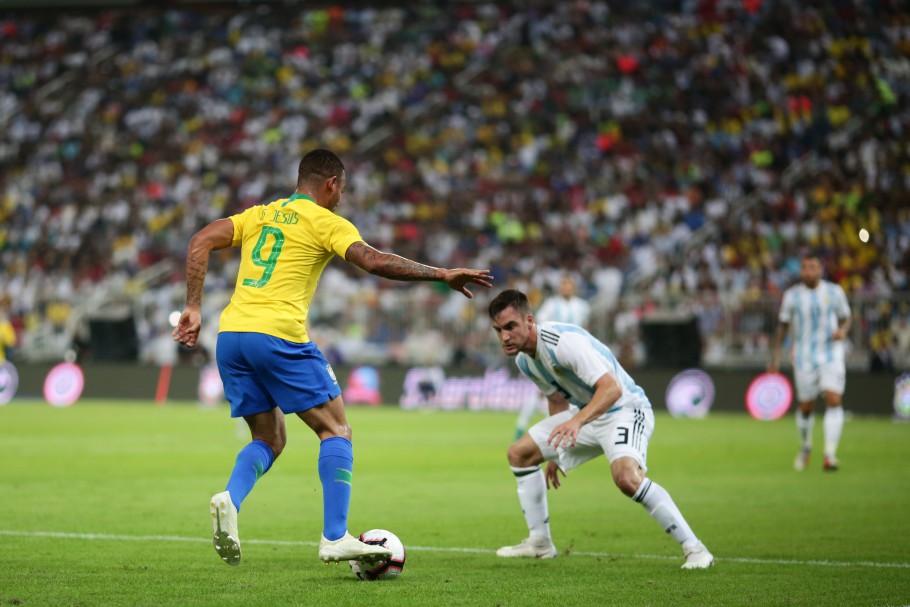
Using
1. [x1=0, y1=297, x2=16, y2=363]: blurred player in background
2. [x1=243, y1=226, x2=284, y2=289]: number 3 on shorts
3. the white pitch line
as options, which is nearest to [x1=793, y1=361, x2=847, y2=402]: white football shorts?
the white pitch line

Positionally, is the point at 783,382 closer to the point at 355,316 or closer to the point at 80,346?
the point at 355,316

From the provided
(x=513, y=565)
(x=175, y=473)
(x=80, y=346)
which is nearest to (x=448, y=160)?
(x=80, y=346)

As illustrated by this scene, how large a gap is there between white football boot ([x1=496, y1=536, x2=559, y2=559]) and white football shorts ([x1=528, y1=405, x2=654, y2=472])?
49cm

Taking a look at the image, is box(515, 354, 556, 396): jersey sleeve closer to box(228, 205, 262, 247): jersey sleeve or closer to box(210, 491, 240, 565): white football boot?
box(228, 205, 262, 247): jersey sleeve

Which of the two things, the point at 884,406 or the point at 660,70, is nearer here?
the point at 884,406

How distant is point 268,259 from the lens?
743cm

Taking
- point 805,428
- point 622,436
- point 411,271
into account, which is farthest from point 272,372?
point 805,428

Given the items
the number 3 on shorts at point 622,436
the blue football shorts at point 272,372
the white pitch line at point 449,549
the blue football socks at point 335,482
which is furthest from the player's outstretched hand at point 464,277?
the white pitch line at point 449,549

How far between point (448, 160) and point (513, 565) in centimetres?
2561

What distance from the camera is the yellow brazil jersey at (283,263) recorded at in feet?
24.0

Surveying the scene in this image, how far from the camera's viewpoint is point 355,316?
2842 centimetres

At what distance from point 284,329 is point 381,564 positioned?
55.5 inches

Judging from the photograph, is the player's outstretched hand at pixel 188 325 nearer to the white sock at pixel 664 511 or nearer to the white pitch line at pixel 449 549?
the white pitch line at pixel 449 549

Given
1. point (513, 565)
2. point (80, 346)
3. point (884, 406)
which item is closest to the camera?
point (513, 565)
